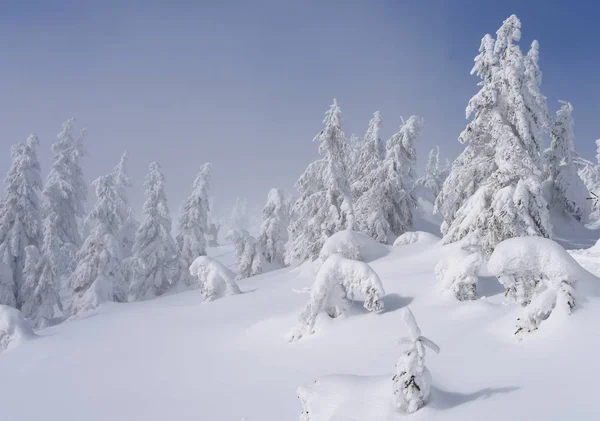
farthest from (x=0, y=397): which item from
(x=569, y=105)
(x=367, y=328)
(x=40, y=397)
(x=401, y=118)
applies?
(x=569, y=105)

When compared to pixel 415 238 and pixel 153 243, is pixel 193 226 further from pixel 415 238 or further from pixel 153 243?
pixel 415 238

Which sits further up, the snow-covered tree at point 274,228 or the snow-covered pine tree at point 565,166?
the snow-covered pine tree at point 565,166

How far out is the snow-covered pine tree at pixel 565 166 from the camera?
32.6 meters

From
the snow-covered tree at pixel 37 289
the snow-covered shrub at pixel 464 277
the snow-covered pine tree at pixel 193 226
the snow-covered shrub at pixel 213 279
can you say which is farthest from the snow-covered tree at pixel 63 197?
the snow-covered shrub at pixel 464 277

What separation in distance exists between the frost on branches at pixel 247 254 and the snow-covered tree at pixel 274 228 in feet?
2.77

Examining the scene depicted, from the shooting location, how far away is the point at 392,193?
99.0 ft

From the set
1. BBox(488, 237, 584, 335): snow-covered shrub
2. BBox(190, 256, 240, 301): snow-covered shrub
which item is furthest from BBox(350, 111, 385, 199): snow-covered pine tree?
BBox(488, 237, 584, 335): snow-covered shrub

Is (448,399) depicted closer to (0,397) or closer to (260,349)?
(260,349)

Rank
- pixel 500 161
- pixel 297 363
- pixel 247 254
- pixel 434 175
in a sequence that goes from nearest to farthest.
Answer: pixel 297 363 → pixel 500 161 → pixel 247 254 → pixel 434 175

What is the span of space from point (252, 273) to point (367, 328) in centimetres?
2438

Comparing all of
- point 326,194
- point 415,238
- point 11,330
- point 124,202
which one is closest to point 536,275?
point 415,238

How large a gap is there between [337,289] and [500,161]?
8.89 metres

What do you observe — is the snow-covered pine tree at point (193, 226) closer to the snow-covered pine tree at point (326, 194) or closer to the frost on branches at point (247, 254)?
the frost on branches at point (247, 254)

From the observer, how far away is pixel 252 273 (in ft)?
114
